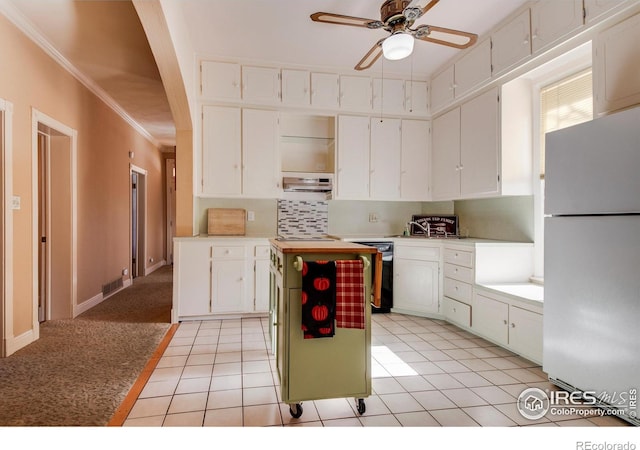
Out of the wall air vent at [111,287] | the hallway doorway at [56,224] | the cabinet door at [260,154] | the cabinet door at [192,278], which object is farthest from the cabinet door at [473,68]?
the wall air vent at [111,287]

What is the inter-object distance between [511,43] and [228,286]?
3.51 metres

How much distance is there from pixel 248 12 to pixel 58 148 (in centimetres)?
252

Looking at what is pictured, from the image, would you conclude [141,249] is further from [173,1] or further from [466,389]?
[466,389]

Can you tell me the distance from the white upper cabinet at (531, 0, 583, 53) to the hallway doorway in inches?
175

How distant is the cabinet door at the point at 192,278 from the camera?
143 inches

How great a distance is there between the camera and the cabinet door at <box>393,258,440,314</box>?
3.80 m

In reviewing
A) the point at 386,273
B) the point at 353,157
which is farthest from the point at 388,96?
the point at 386,273

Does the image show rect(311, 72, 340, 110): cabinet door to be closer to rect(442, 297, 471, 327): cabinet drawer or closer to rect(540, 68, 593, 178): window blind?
rect(540, 68, 593, 178): window blind

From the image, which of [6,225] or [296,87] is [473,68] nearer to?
[296,87]

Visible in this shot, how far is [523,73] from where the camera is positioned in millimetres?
3002

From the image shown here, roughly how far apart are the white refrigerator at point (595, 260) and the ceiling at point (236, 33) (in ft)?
5.29

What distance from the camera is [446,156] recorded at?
4.08m

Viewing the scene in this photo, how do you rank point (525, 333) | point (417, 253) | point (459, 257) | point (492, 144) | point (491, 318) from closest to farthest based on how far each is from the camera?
point (525, 333), point (491, 318), point (492, 144), point (459, 257), point (417, 253)

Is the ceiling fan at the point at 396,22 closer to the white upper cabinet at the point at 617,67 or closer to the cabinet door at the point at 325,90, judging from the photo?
the white upper cabinet at the point at 617,67
